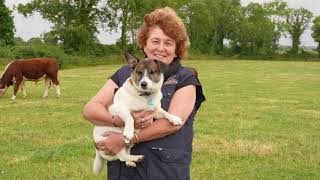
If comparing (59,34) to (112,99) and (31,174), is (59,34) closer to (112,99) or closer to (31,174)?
(31,174)

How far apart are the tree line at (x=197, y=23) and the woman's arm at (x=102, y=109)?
46.2 metres

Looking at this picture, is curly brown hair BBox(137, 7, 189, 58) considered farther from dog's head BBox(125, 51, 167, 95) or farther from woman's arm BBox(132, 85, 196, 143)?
woman's arm BBox(132, 85, 196, 143)

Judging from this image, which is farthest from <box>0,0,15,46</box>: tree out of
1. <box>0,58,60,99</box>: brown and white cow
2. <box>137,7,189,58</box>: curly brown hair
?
<box>137,7,189,58</box>: curly brown hair

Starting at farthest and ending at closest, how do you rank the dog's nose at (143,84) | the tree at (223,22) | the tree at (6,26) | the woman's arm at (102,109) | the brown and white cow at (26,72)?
1. the tree at (223,22)
2. the tree at (6,26)
3. the brown and white cow at (26,72)
4. the woman's arm at (102,109)
5. the dog's nose at (143,84)

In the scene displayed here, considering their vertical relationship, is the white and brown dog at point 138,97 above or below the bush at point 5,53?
above

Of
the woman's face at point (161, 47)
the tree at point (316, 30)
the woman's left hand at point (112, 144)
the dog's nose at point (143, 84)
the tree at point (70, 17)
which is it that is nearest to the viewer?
the dog's nose at point (143, 84)

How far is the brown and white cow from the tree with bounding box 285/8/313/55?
89450mm

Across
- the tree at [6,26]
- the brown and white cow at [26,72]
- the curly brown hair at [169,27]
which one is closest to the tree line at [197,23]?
the tree at [6,26]

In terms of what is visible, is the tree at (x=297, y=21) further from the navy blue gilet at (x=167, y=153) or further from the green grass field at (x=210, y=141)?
the navy blue gilet at (x=167, y=153)

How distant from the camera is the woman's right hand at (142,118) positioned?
480 cm

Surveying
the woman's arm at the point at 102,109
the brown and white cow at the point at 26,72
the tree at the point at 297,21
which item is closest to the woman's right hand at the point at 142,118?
the woman's arm at the point at 102,109

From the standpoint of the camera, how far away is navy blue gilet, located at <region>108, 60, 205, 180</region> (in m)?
4.73

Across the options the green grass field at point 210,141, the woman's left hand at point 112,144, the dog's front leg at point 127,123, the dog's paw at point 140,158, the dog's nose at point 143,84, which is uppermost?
the dog's nose at point 143,84

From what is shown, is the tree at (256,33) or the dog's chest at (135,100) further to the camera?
the tree at (256,33)
